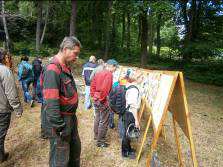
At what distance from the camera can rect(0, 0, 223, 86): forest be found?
20203 mm

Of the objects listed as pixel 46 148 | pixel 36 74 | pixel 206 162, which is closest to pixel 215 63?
pixel 36 74

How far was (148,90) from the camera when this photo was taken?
776 centimetres

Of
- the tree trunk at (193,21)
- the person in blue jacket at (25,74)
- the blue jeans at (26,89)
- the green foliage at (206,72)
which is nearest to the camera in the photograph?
the person in blue jacket at (25,74)

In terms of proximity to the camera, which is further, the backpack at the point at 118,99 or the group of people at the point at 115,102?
the backpack at the point at 118,99

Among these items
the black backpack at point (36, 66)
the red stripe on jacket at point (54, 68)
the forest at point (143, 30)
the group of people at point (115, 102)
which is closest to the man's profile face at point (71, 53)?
the red stripe on jacket at point (54, 68)

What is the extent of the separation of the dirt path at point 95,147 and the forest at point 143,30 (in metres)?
9.49

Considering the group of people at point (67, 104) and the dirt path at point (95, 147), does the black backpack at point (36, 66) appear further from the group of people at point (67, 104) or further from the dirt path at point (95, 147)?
the group of people at point (67, 104)

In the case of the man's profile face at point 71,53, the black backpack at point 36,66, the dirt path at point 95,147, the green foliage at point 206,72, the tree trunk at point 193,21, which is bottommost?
the dirt path at point 95,147

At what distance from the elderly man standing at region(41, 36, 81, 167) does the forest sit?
1512cm

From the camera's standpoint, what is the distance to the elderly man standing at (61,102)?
4483 mm

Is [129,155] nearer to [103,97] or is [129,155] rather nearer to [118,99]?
[118,99]

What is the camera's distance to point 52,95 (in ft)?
14.7

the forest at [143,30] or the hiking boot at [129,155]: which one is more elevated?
the forest at [143,30]

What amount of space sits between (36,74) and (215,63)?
47.7 feet
